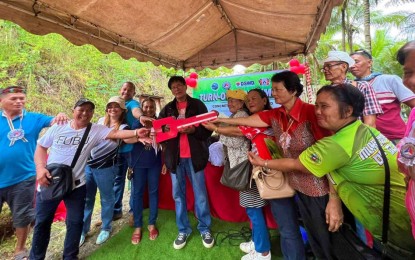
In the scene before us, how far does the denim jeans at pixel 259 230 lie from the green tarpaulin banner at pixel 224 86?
2.80 m

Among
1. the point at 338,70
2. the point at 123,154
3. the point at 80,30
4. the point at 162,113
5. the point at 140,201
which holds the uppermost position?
the point at 80,30

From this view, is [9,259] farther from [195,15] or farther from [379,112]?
[379,112]

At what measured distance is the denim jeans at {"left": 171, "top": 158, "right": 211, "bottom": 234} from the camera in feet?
8.57

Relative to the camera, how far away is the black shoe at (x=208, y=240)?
8.63ft

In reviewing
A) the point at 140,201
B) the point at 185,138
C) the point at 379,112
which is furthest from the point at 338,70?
the point at 140,201

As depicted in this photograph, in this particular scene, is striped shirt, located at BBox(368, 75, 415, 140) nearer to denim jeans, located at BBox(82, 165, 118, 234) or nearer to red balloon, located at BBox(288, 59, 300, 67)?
red balloon, located at BBox(288, 59, 300, 67)

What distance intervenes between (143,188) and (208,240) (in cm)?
106

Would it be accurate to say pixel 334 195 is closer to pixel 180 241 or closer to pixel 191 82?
pixel 180 241

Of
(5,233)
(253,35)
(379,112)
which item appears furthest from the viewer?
(253,35)

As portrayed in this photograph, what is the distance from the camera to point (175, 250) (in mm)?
2656

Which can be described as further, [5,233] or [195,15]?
[5,233]

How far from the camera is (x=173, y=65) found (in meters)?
4.54

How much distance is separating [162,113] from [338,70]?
193 centimetres

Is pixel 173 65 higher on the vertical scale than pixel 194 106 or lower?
higher
